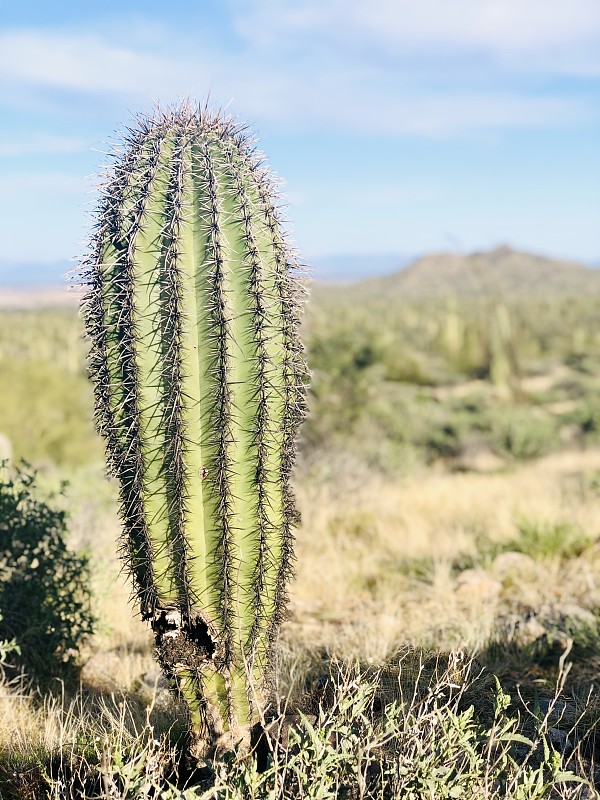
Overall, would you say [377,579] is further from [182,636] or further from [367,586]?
[182,636]

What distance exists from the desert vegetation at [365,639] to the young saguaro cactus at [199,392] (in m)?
0.36

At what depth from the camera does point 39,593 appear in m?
4.09

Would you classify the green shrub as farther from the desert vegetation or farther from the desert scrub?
the desert scrub

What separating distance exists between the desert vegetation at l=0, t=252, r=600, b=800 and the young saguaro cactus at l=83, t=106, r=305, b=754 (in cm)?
36

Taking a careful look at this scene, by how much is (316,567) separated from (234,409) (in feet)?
11.4

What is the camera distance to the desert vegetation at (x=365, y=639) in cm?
249

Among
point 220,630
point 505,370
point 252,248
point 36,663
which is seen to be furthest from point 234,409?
point 505,370

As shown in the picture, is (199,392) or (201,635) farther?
(201,635)

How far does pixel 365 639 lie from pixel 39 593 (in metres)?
1.75

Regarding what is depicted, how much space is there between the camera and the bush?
3.90 m

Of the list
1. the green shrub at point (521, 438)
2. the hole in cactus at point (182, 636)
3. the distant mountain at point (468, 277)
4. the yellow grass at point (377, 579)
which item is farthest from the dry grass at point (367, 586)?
the distant mountain at point (468, 277)

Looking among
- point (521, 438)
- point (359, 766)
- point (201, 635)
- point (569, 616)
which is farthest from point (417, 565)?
point (521, 438)

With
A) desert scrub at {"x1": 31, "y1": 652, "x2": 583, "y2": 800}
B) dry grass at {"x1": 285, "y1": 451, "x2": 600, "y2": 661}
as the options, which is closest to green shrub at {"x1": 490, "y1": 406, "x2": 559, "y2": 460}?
dry grass at {"x1": 285, "y1": 451, "x2": 600, "y2": 661}

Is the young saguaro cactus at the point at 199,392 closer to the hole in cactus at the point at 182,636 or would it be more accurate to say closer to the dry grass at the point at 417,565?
the hole in cactus at the point at 182,636
